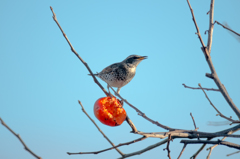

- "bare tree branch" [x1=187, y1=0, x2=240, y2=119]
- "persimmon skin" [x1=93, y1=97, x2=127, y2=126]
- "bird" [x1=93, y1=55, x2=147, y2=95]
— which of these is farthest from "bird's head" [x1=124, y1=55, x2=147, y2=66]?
"bare tree branch" [x1=187, y1=0, x2=240, y2=119]

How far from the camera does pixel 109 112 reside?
142 inches

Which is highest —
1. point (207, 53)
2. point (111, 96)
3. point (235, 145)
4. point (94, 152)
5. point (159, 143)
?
point (111, 96)

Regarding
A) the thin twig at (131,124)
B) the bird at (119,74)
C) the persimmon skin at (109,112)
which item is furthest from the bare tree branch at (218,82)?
the bird at (119,74)

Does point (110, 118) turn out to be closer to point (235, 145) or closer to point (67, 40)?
point (67, 40)

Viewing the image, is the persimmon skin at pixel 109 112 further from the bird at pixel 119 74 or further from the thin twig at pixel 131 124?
the bird at pixel 119 74

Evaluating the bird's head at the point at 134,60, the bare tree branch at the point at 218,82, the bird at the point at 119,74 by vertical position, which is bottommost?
the bare tree branch at the point at 218,82

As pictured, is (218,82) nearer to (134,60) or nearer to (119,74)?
(119,74)

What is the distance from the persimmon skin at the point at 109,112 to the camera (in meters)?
3.54

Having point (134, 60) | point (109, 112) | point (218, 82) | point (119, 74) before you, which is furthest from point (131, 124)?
point (134, 60)

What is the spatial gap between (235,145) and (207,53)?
1041mm

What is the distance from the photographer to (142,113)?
2.58m

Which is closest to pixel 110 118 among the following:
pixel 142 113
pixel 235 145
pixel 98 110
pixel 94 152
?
pixel 98 110

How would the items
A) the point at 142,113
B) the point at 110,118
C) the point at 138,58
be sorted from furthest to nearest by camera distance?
the point at 138,58
the point at 110,118
the point at 142,113

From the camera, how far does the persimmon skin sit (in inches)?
140
